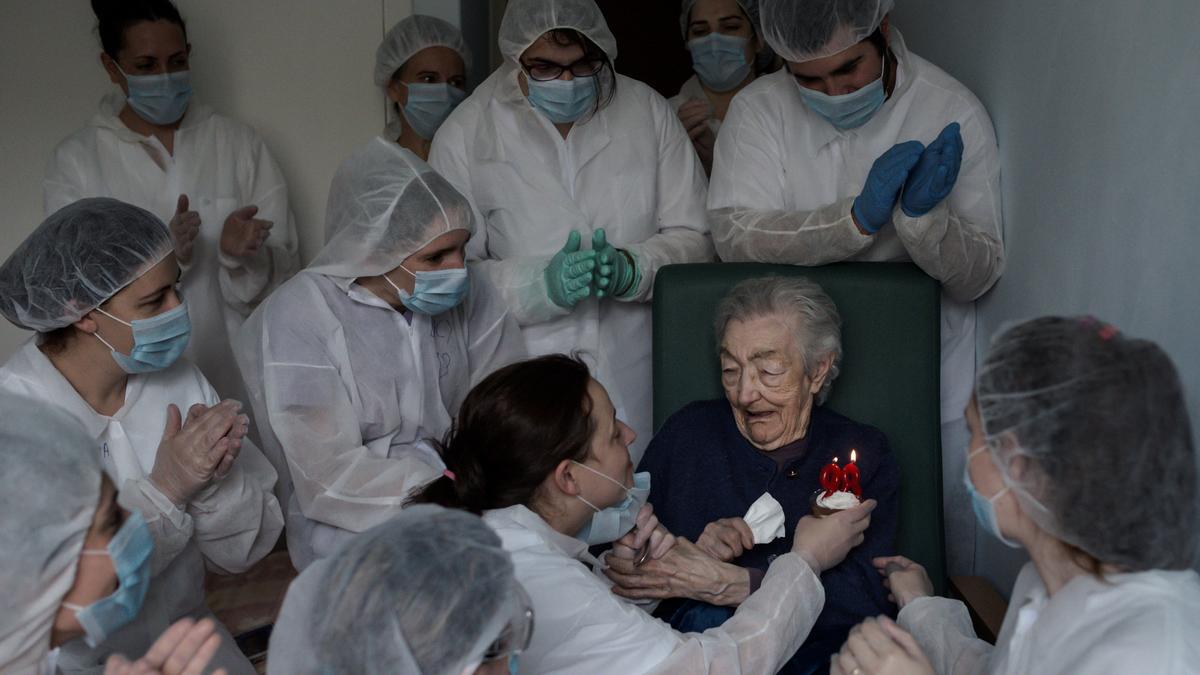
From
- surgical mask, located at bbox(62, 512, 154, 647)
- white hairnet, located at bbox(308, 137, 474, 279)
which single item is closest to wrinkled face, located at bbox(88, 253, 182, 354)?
white hairnet, located at bbox(308, 137, 474, 279)

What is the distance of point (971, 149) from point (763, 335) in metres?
0.72

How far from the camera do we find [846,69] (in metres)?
2.56

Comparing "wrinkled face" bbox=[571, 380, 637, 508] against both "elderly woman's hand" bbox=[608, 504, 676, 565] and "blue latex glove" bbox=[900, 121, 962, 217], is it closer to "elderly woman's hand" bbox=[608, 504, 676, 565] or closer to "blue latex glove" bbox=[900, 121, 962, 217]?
"elderly woman's hand" bbox=[608, 504, 676, 565]

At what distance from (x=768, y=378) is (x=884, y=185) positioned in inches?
19.1

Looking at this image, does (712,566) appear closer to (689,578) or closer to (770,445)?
(689,578)

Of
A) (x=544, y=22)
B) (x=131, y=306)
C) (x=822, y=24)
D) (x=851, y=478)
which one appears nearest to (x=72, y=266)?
(x=131, y=306)

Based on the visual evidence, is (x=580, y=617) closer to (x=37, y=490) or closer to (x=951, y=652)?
(x=951, y=652)

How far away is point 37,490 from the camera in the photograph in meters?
1.32

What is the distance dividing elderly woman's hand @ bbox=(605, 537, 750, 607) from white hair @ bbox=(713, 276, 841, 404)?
464mm

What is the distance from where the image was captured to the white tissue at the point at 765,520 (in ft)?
7.21

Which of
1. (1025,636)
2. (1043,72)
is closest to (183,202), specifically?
(1043,72)

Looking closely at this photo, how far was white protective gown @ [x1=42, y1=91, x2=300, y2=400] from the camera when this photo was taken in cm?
330

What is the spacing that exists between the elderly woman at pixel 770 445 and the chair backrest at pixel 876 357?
0.43 feet

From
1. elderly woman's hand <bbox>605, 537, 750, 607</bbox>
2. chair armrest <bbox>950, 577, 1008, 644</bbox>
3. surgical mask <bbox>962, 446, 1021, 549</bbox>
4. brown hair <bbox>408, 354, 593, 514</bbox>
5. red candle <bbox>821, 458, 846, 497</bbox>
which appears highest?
surgical mask <bbox>962, 446, 1021, 549</bbox>
